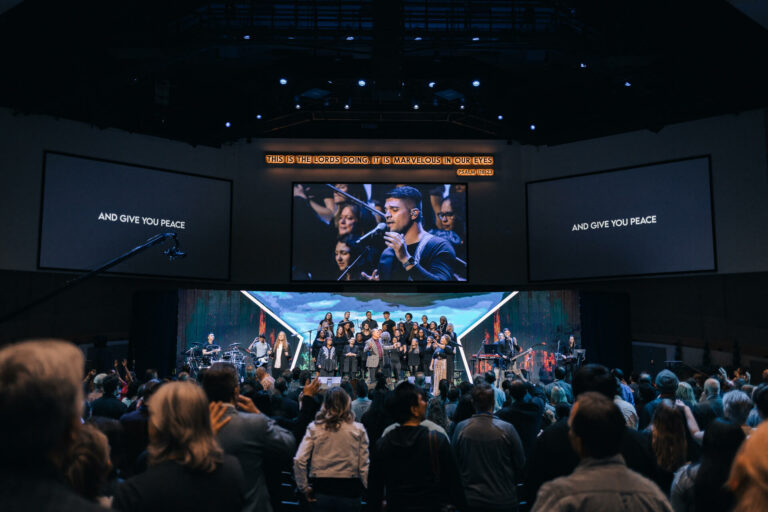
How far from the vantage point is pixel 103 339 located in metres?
14.3

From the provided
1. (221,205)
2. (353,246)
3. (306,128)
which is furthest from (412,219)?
(221,205)

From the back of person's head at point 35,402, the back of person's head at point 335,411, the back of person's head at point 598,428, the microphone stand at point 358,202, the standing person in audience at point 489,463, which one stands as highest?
the microphone stand at point 358,202

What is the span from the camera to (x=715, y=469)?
257 cm

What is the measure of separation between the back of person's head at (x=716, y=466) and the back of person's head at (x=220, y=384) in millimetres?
1988

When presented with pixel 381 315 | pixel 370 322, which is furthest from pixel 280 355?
pixel 381 315

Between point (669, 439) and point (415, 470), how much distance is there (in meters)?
1.37

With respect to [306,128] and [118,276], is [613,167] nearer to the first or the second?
[306,128]

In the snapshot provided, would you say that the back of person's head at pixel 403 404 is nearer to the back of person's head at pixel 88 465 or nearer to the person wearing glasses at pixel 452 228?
the back of person's head at pixel 88 465

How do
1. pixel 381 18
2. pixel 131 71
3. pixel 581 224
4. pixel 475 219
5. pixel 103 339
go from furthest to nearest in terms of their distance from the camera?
pixel 475 219 < pixel 581 224 < pixel 103 339 < pixel 131 71 < pixel 381 18

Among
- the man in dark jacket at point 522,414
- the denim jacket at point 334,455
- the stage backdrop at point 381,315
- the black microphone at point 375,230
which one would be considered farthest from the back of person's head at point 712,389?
the black microphone at point 375,230

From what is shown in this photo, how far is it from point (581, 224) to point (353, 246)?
6007 mm

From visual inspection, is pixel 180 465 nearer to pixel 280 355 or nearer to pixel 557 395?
pixel 557 395

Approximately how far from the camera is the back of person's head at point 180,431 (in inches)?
80.7

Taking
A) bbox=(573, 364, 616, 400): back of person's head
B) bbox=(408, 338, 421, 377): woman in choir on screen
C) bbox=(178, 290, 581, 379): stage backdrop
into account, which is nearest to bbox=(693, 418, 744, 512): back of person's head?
bbox=(573, 364, 616, 400): back of person's head
